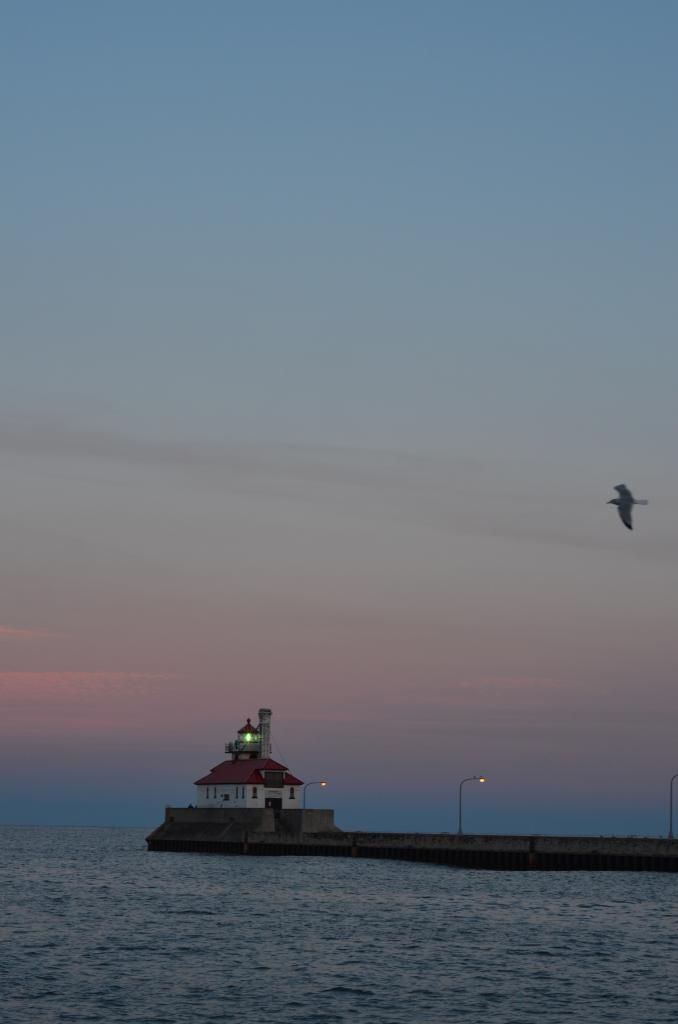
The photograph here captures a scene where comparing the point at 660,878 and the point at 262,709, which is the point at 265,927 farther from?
the point at 262,709

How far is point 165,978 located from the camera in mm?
50812

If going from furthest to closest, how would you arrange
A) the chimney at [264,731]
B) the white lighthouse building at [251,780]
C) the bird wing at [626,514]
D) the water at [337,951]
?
the chimney at [264,731] → the white lighthouse building at [251,780] → the water at [337,951] → the bird wing at [626,514]

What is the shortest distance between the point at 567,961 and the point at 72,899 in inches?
1590

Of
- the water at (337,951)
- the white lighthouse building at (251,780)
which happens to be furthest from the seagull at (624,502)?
the white lighthouse building at (251,780)

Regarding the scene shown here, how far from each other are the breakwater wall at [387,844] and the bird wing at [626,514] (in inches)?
2859

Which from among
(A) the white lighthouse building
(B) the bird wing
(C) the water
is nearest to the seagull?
(B) the bird wing

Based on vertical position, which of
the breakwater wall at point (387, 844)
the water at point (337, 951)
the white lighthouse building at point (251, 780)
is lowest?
the water at point (337, 951)

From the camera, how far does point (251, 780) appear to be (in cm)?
13425

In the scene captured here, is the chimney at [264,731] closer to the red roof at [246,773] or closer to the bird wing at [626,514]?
the red roof at [246,773]

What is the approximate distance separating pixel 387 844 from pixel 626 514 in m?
95.6

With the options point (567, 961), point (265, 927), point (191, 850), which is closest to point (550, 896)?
point (265, 927)

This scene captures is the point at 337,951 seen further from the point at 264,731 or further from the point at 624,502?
the point at 264,731

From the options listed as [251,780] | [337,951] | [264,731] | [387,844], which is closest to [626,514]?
[337,951]

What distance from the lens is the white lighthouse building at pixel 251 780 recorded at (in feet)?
442
